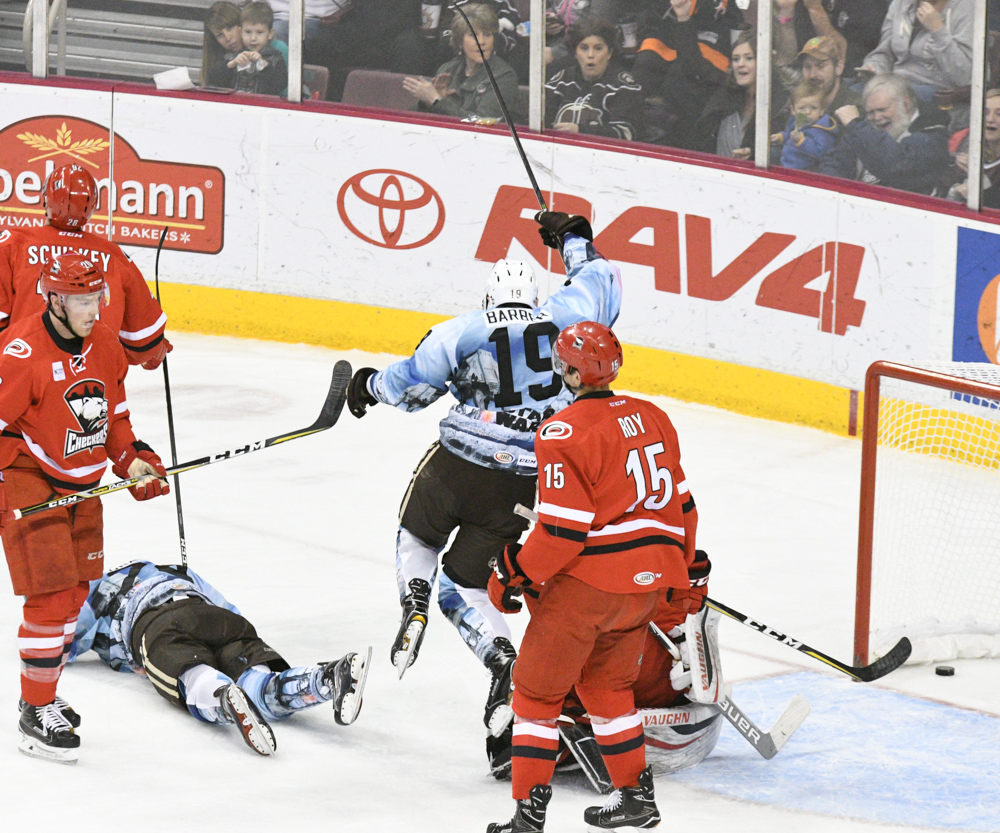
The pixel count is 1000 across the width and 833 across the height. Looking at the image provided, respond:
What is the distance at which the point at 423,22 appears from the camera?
28.0 ft

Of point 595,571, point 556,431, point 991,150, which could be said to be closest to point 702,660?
point 595,571

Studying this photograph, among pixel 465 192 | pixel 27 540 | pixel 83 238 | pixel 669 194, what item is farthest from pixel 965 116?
pixel 27 540

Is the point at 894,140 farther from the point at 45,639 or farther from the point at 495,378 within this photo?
the point at 45,639

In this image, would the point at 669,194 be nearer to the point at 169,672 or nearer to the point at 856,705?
the point at 856,705

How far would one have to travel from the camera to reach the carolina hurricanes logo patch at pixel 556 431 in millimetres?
3457

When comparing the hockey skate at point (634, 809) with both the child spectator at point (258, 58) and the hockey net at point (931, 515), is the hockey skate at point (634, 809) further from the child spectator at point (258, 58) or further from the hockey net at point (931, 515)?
the child spectator at point (258, 58)

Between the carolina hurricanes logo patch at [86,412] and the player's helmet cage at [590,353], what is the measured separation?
1265mm

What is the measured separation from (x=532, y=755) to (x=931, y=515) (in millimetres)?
2351

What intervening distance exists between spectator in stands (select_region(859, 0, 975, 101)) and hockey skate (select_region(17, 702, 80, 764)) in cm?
477

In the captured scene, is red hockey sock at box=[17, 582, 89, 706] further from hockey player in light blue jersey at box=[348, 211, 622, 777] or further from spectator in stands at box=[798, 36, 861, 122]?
spectator in stands at box=[798, 36, 861, 122]

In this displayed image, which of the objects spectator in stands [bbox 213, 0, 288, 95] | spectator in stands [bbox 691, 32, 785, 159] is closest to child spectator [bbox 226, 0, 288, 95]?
spectator in stands [bbox 213, 0, 288, 95]

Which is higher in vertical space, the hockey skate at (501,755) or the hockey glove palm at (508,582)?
the hockey glove palm at (508,582)

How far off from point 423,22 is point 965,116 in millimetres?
3012

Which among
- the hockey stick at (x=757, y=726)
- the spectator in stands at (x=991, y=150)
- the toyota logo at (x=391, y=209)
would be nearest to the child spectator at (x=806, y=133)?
the spectator in stands at (x=991, y=150)
